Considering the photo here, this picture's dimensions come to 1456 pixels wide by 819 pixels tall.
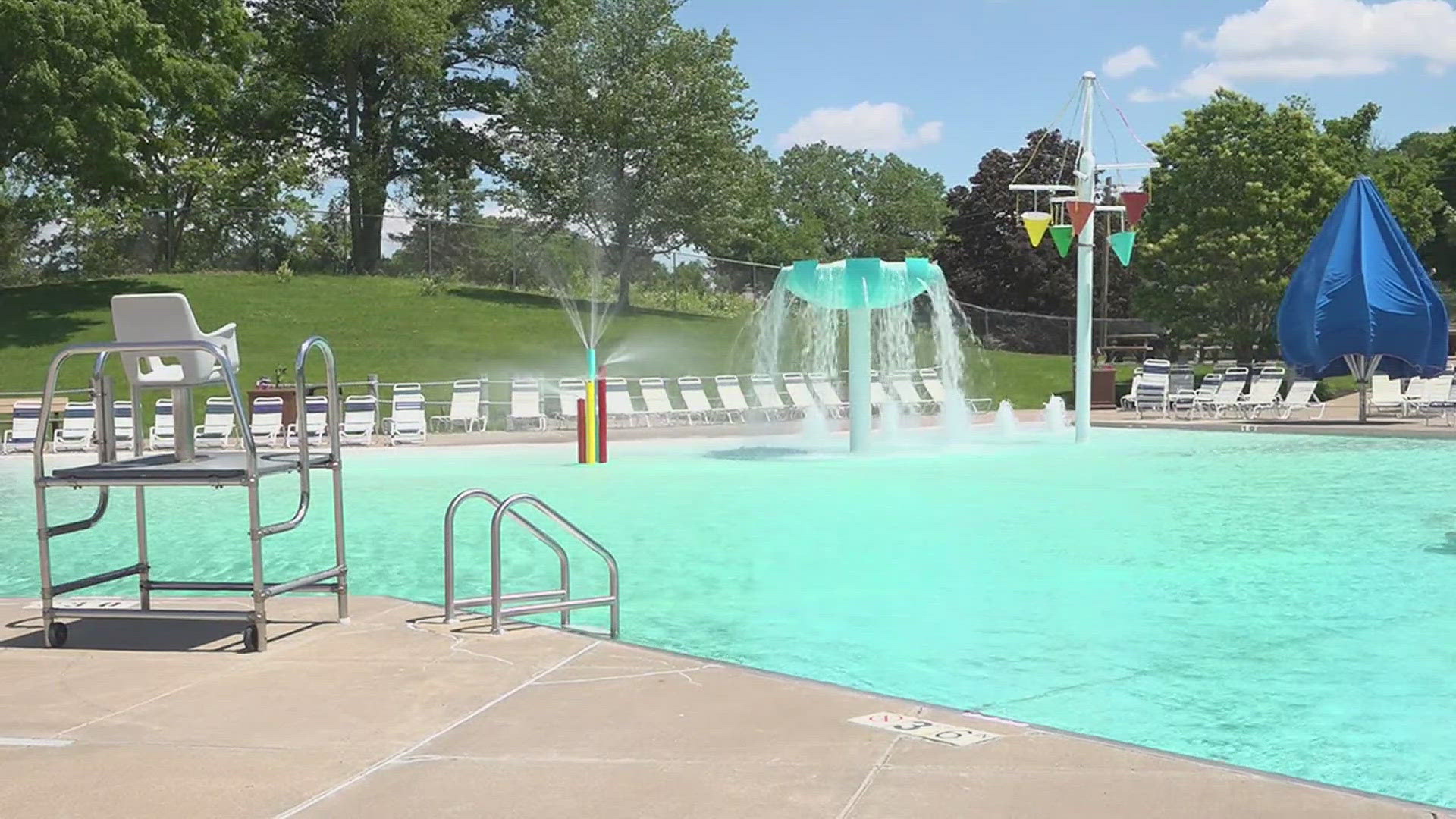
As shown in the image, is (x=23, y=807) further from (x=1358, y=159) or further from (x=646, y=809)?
(x=1358, y=159)

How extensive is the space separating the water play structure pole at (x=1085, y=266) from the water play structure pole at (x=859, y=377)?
340 centimetres

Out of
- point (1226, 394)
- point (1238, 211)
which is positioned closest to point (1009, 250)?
point (1238, 211)

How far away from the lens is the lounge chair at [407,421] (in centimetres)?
2080

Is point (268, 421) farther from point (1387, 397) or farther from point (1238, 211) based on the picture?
point (1238, 211)

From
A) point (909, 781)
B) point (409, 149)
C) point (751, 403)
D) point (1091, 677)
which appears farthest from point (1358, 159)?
point (909, 781)

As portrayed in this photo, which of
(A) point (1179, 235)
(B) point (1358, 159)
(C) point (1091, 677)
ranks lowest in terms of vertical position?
(C) point (1091, 677)

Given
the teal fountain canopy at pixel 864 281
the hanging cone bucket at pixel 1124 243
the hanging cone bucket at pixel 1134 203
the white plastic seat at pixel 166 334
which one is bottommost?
the white plastic seat at pixel 166 334

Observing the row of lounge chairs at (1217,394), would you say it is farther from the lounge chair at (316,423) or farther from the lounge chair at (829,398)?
the lounge chair at (316,423)

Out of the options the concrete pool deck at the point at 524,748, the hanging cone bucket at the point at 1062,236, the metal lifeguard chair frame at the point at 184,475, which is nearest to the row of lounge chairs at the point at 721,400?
the hanging cone bucket at the point at 1062,236

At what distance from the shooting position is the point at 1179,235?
32.5 m

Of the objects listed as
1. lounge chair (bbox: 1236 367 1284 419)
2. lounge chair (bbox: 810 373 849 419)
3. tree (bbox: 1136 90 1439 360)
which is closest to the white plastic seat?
lounge chair (bbox: 810 373 849 419)

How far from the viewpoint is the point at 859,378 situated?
18266 mm

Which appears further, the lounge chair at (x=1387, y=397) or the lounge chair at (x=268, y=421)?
the lounge chair at (x=1387, y=397)

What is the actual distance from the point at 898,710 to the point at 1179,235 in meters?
30.3
